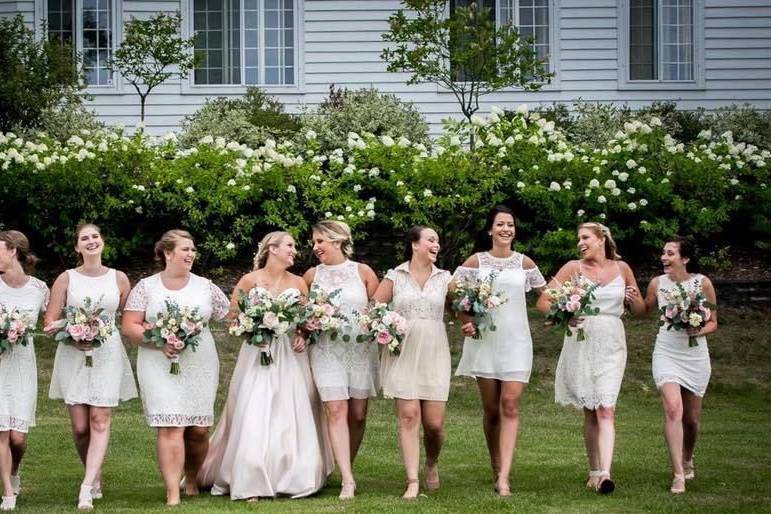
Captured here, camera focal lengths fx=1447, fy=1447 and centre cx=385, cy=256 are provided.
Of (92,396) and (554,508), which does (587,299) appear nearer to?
(554,508)

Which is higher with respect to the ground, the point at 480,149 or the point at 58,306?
the point at 480,149

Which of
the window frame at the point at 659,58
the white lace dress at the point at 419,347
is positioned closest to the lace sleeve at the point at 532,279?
the white lace dress at the point at 419,347

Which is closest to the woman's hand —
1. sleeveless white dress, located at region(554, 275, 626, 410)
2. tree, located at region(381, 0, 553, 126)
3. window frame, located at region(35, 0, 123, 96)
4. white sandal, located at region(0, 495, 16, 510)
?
sleeveless white dress, located at region(554, 275, 626, 410)

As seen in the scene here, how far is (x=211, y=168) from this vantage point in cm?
1975

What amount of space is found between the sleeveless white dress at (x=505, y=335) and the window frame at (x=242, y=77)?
1574 centimetres

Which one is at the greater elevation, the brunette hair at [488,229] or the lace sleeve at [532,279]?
the brunette hair at [488,229]

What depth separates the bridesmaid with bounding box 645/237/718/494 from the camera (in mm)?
10508

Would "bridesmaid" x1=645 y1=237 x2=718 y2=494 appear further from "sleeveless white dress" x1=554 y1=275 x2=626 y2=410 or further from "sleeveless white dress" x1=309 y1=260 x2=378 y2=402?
"sleeveless white dress" x1=309 y1=260 x2=378 y2=402

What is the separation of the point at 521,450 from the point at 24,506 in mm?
4654

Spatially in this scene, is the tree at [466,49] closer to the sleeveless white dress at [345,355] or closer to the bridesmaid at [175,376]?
the sleeveless white dress at [345,355]

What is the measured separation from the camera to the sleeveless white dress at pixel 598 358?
10648mm

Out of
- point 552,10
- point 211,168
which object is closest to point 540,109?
point 552,10

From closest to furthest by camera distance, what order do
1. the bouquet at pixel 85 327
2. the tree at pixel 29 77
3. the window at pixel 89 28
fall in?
the bouquet at pixel 85 327, the tree at pixel 29 77, the window at pixel 89 28

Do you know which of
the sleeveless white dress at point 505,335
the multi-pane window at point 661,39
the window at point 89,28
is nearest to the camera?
the sleeveless white dress at point 505,335
